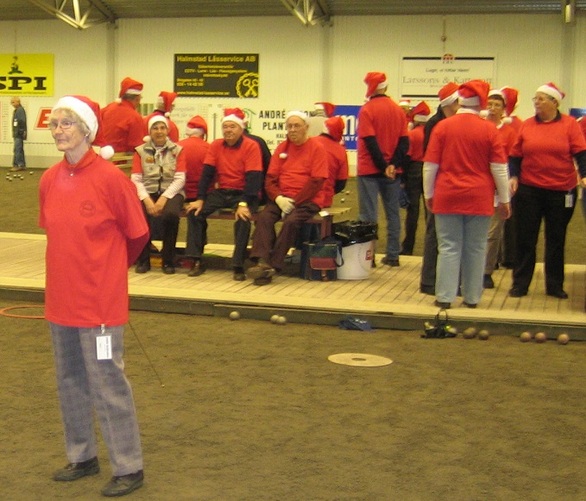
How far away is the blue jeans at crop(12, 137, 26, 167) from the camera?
25.5 meters

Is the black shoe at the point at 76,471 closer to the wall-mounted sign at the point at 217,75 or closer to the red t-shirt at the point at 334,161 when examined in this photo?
the red t-shirt at the point at 334,161

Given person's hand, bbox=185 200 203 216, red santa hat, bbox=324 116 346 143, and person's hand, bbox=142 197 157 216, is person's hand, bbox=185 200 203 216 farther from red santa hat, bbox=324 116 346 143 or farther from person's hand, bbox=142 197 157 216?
red santa hat, bbox=324 116 346 143

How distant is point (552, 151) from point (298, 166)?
2161 mm

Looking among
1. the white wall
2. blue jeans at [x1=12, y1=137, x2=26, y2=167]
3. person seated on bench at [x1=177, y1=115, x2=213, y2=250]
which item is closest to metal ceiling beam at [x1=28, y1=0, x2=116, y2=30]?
the white wall

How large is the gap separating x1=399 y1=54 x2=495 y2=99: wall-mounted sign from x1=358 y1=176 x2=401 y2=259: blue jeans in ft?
45.4

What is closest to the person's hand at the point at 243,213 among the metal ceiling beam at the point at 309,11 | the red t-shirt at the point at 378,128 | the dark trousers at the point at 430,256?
the red t-shirt at the point at 378,128

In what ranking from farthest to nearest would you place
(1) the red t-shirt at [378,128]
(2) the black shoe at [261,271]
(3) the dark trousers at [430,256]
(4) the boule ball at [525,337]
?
(1) the red t-shirt at [378,128], (2) the black shoe at [261,271], (3) the dark trousers at [430,256], (4) the boule ball at [525,337]

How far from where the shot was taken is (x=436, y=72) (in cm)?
2352

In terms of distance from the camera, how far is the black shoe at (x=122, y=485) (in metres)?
4.15

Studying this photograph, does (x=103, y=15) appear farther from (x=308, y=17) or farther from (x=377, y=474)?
(x=377, y=474)

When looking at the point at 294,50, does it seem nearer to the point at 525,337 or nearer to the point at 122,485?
the point at 525,337

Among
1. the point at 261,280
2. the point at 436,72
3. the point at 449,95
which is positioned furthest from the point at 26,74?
the point at 449,95

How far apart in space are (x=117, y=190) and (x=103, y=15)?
73.1 feet

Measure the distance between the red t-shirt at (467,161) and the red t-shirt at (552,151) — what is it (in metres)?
0.53
